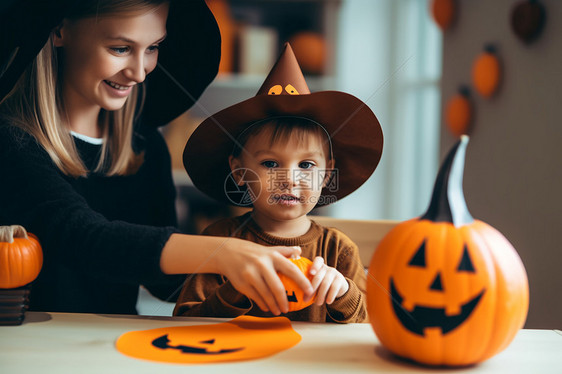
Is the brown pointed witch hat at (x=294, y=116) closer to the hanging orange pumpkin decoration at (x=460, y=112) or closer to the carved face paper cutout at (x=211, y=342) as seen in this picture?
the carved face paper cutout at (x=211, y=342)

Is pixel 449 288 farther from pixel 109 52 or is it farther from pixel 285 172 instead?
pixel 109 52

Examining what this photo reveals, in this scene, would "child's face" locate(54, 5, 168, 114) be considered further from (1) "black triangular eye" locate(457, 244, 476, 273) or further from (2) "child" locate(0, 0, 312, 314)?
(1) "black triangular eye" locate(457, 244, 476, 273)

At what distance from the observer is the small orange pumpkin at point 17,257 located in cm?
74

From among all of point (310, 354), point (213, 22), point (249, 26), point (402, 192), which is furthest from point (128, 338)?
point (402, 192)

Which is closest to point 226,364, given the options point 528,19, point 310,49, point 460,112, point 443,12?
point 528,19

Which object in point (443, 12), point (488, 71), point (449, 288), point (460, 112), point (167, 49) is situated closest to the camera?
point (449, 288)

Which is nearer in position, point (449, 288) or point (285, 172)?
point (449, 288)

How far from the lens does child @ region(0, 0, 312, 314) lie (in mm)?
732

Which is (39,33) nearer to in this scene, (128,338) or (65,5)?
(65,5)

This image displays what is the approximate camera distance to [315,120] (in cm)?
102

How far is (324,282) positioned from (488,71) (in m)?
1.35

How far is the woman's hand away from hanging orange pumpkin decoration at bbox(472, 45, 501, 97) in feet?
4.53

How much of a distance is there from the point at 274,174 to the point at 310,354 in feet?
1.37

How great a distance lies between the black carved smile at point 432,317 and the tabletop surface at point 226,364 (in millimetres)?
54
